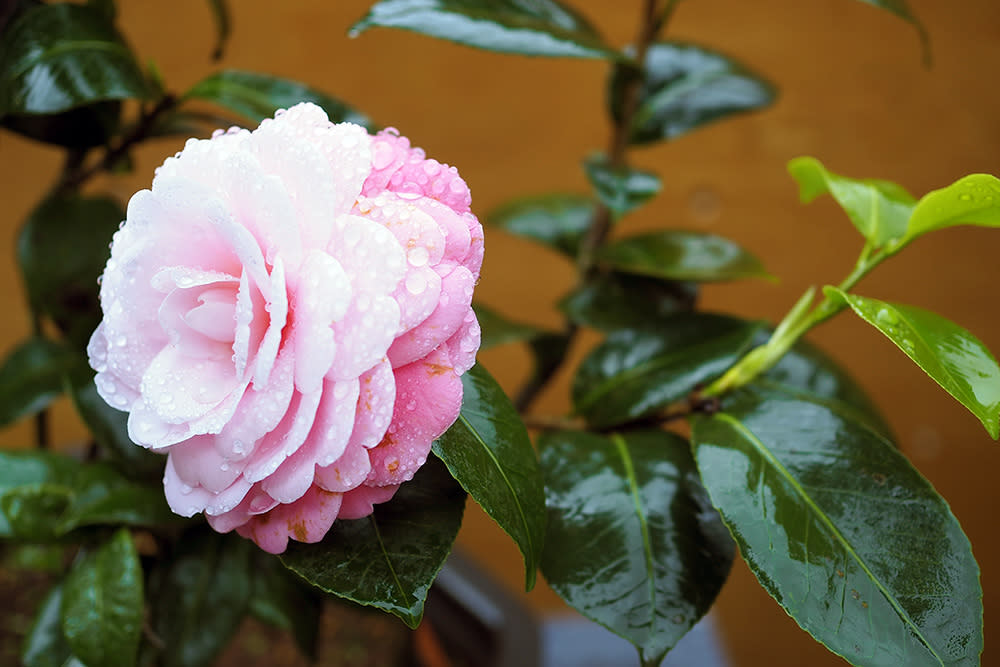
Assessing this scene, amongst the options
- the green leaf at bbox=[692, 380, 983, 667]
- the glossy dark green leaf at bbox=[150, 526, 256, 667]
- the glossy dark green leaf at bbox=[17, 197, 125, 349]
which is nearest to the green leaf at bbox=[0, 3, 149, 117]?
the glossy dark green leaf at bbox=[17, 197, 125, 349]

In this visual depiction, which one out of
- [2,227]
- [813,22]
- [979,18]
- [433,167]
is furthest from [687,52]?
[2,227]

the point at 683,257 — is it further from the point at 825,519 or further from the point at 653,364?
the point at 825,519

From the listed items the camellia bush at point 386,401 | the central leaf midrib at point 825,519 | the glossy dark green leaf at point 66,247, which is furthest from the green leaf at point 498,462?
the glossy dark green leaf at point 66,247

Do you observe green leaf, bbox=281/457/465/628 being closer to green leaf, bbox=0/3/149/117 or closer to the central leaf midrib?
the central leaf midrib

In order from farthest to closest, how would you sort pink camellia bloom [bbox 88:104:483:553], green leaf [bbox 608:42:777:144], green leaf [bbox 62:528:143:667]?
1. green leaf [bbox 608:42:777:144]
2. green leaf [bbox 62:528:143:667]
3. pink camellia bloom [bbox 88:104:483:553]

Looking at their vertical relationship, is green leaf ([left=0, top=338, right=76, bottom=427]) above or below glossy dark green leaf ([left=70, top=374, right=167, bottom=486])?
below

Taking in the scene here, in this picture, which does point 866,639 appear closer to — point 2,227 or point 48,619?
point 48,619

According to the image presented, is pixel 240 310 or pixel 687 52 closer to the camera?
pixel 240 310
